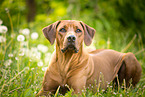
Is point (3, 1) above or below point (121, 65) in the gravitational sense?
above

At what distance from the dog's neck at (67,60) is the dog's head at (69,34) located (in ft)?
0.58

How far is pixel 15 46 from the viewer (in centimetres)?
501

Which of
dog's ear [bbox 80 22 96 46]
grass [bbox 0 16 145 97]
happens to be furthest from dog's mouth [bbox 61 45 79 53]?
grass [bbox 0 16 145 97]

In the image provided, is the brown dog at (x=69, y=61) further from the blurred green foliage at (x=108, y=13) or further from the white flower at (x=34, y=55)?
the blurred green foliage at (x=108, y=13)

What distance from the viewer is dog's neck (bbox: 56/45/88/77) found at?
142 inches

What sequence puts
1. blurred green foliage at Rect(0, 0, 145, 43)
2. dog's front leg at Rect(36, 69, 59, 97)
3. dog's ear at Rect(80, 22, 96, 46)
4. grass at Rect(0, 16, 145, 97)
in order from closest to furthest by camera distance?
1. grass at Rect(0, 16, 145, 97)
2. dog's front leg at Rect(36, 69, 59, 97)
3. dog's ear at Rect(80, 22, 96, 46)
4. blurred green foliage at Rect(0, 0, 145, 43)

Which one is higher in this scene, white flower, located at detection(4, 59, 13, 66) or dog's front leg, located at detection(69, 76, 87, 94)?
white flower, located at detection(4, 59, 13, 66)

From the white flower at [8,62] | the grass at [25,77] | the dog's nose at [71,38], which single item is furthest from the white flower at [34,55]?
the dog's nose at [71,38]

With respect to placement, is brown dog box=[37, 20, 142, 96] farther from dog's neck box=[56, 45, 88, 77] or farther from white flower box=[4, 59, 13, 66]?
white flower box=[4, 59, 13, 66]

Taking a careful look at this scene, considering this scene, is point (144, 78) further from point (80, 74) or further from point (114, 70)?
point (80, 74)

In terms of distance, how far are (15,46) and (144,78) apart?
10.9 ft

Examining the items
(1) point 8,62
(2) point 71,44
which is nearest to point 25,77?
(1) point 8,62

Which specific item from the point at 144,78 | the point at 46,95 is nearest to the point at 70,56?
the point at 46,95

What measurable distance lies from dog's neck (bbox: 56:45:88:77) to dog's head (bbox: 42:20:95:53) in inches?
6.9
